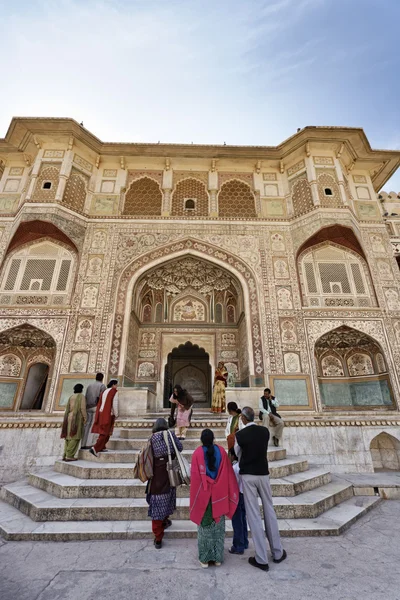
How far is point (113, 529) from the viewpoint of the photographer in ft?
9.63

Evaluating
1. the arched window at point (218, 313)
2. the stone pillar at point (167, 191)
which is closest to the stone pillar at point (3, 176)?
the stone pillar at point (167, 191)

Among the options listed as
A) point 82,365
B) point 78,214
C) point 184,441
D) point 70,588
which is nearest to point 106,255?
point 78,214

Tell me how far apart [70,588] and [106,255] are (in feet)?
27.2

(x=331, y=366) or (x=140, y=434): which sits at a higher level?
(x=331, y=366)

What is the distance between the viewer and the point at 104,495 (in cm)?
356

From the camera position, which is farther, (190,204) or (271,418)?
(190,204)

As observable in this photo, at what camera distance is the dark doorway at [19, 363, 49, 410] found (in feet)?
29.8

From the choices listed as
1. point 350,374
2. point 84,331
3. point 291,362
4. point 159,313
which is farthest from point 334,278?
point 84,331

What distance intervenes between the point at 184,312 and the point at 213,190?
432 centimetres

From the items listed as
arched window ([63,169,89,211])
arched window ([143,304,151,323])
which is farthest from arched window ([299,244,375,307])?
arched window ([63,169,89,211])

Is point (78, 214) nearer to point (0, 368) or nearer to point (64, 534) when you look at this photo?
point (0, 368)

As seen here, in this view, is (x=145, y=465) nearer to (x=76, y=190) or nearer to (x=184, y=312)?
(x=184, y=312)

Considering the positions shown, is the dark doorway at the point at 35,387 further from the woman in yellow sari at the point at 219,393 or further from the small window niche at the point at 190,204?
the small window niche at the point at 190,204

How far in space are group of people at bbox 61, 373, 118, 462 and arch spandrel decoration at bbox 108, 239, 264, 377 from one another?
3060mm
